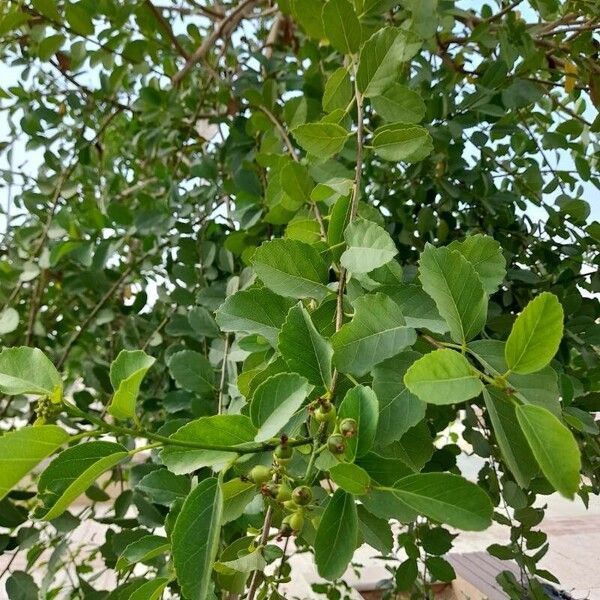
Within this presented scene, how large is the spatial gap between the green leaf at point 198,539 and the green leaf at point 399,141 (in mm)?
221

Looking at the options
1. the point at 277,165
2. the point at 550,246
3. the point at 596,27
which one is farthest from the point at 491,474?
the point at 596,27

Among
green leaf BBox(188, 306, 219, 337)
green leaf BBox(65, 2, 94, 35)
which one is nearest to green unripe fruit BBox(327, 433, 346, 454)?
green leaf BBox(188, 306, 219, 337)

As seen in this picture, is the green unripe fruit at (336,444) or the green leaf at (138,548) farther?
the green leaf at (138,548)

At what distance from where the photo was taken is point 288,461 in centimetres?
23

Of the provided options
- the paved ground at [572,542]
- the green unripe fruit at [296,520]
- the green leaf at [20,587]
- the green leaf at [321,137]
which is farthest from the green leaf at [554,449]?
the green leaf at [20,587]

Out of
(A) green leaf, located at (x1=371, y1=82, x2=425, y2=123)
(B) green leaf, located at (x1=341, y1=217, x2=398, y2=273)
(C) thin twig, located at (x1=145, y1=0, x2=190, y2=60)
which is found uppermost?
(C) thin twig, located at (x1=145, y1=0, x2=190, y2=60)

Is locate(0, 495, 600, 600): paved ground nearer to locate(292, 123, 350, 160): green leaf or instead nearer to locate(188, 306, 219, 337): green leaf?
locate(188, 306, 219, 337): green leaf

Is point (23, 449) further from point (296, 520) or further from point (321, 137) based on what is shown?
point (321, 137)

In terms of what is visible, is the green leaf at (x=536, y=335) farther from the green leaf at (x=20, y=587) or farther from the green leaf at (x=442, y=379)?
the green leaf at (x=20, y=587)

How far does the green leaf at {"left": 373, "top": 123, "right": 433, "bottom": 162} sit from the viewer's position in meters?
0.33

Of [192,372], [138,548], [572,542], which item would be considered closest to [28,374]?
[138,548]

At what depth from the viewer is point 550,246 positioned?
641mm

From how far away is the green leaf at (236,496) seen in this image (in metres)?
0.27

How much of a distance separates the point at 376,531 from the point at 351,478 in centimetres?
9
